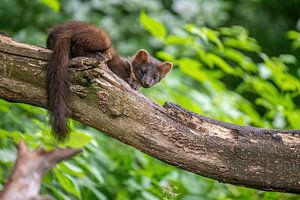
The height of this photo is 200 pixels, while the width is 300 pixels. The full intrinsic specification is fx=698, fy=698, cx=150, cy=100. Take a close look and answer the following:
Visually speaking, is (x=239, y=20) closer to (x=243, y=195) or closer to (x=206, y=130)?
(x=243, y=195)

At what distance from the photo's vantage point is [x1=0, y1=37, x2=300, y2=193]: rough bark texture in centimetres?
383

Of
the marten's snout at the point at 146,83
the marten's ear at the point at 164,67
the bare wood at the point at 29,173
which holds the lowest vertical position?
the bare wood at the point at 29,173

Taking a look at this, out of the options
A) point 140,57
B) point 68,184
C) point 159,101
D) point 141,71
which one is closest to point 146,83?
point 141,71

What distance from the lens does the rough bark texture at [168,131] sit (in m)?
3.83

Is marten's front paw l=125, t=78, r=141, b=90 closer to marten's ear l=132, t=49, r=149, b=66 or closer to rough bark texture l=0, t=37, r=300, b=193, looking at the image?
marten's ear l=132, t=49, r=149, b=66

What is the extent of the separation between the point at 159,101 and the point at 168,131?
6.07 ft

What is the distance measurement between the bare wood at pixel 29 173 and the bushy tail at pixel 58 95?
4.20 ft

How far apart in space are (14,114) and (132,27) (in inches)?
144

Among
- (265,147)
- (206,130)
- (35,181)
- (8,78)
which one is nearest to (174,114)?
(206,130)

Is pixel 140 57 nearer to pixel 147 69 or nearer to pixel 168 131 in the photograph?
pixel 147 69

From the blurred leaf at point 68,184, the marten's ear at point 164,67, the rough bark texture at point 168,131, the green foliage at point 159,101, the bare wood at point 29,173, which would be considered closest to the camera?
the bare wood at point 29,173

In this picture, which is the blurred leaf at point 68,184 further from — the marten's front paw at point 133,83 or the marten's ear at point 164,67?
the marten's ear at point 164,67

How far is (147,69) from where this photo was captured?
6188 millimetres

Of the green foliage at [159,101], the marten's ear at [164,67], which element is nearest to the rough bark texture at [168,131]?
the green foliage at [159,101]
